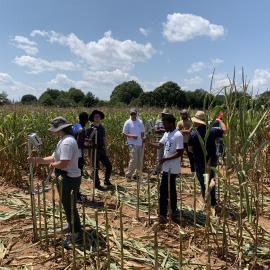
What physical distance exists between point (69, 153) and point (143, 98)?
60.0 ft

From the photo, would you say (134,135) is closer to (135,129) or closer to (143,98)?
(135,129)

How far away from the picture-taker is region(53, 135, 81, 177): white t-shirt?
4.17 meters

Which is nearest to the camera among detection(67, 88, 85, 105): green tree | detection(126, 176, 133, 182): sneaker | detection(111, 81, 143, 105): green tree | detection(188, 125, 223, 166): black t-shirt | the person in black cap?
detection(188, 125, 223, 166): black t-shirt

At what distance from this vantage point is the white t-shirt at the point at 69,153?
417 centimetres

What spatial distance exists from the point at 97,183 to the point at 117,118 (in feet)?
10.6

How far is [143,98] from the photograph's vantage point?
73.1ft

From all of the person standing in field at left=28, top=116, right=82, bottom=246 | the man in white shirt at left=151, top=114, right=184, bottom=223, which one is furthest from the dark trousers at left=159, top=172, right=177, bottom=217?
the person standing in field at left=28, top=116, right=82, bottom=246

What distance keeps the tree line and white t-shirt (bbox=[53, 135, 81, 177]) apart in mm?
1516

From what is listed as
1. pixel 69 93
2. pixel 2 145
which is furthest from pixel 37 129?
pixel 69 93

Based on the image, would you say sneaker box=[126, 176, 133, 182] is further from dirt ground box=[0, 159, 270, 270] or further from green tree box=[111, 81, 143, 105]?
green tree box=[111, 81, 143, 105]

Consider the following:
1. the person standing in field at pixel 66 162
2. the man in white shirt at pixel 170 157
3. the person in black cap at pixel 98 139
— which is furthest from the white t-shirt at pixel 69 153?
the person in black cap at pixel 98 139

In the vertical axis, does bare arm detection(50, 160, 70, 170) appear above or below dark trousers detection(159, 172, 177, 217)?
above

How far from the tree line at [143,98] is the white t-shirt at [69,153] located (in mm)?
1516

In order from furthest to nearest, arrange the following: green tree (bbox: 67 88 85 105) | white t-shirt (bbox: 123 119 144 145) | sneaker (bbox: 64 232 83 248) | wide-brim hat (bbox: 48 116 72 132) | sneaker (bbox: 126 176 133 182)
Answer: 1. green tree (bbox: 67 88 85 105)
2. sneaker (bbox: 126 176 133 182)
3. white t-shirt (bbox: 123 119 144 145)
4. wide-brim hat (bbox: 48 116 72 132)
5. sneaker (bbox: 64 232 83 248)
